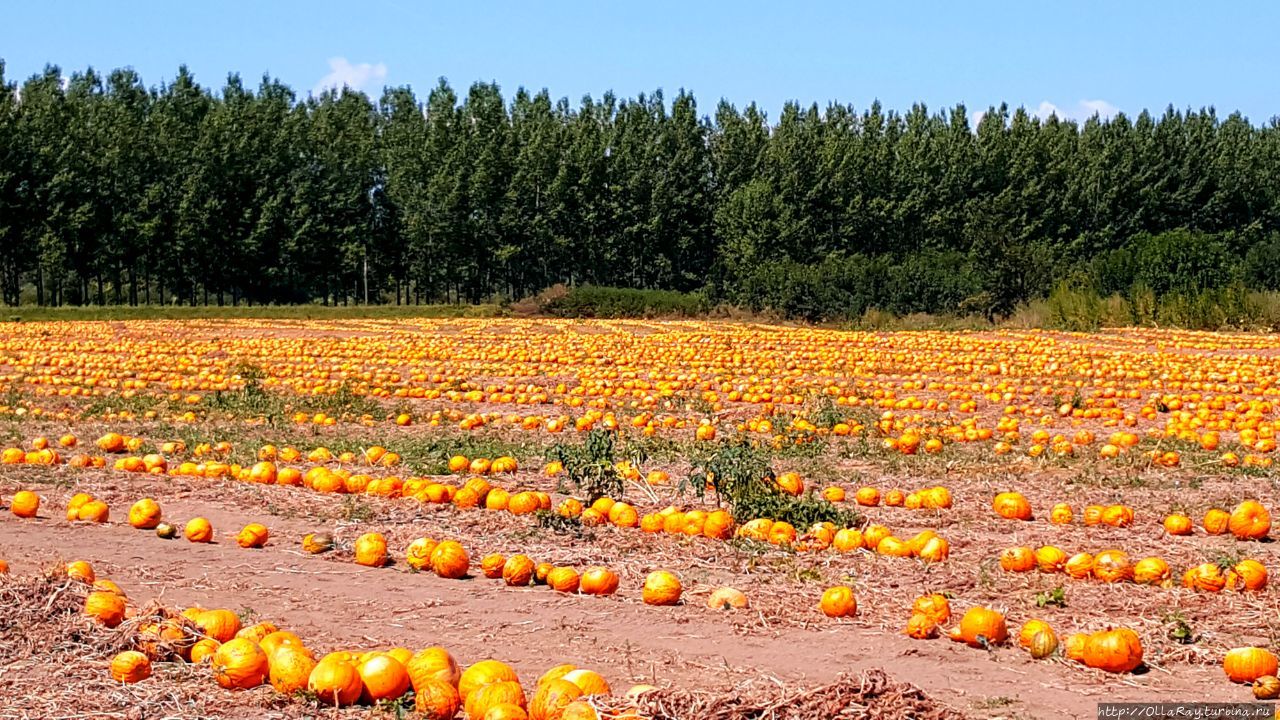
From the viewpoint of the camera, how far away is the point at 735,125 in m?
66.2

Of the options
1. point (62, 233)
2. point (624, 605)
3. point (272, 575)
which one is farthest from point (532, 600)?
point (62, 233)

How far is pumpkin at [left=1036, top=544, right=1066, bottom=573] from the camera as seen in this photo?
6320 mm

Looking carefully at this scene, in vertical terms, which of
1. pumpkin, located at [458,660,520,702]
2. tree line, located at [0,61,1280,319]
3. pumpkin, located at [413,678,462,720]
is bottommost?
pumpkin, located at [413,678,462,720]

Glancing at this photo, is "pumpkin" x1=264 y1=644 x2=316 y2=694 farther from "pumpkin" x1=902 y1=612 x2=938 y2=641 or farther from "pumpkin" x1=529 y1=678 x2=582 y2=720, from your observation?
"pumpkin" x1=902 y1=612 x2=938 y2=641

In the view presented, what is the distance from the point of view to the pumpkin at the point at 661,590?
19.0 feet

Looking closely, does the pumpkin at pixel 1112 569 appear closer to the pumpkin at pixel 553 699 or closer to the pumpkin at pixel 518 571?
the pumpkin at pixel 518 571

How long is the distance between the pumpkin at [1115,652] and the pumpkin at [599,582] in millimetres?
2194

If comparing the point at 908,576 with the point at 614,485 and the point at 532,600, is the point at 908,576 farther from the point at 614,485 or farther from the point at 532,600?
the point at 614,485

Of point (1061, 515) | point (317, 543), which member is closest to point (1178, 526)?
point (1061, 515)

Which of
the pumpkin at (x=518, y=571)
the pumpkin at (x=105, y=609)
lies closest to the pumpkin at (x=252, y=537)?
the pumpkin at (x=518, y=571)

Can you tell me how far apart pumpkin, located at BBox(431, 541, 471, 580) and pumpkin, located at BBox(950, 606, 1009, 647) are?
2.49m

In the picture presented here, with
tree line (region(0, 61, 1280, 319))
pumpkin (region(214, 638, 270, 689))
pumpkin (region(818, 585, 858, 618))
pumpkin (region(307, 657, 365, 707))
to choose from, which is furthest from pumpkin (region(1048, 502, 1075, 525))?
tree line (region(0, 61, 1280, 319))

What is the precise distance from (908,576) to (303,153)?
198ft

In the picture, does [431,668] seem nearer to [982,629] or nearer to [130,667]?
[130,667]
